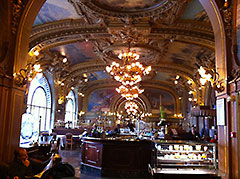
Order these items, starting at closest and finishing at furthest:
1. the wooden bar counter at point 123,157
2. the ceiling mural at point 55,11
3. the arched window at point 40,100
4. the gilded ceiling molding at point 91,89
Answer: the wooden bar counter at point 123,157 < the ceiling mural at point 55,11 < the arched window at point 40,100 < the gilded ceiling molding at point 91,89

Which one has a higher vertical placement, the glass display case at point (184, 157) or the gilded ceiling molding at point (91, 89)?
the gilded ceiling molding at point (91, 89)

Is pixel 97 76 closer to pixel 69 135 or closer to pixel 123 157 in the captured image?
pixel 69 135

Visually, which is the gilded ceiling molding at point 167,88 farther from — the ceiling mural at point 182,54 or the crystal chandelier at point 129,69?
the crystal chandelier at point 129,69

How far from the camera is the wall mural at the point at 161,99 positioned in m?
26.0

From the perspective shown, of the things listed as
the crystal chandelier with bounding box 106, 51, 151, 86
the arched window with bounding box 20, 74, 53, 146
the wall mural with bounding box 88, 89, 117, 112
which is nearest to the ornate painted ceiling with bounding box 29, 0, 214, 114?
the crystal chandelier with bounding box 106, 51, 151, 86

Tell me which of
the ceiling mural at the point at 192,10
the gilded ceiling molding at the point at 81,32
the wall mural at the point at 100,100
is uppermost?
the ceiling mural at the point at 192,10

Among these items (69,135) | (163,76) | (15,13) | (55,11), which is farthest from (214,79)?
(163,76)

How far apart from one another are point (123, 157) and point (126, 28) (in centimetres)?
553

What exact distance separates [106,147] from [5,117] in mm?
3363

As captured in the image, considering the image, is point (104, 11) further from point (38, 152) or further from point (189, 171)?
point (189, 171)

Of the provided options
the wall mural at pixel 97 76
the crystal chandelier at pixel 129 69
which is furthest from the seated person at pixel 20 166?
the wall mural at pixel 97 76

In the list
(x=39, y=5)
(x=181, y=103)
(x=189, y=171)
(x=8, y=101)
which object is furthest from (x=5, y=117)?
(x=181, y=103)

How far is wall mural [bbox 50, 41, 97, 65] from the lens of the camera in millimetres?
13039

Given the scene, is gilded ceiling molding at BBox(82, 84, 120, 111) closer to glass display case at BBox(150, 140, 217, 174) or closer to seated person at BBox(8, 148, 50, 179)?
glass display case at BBox(150, 140, 217, 174)
